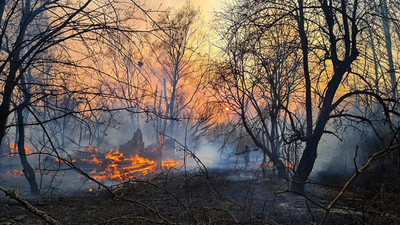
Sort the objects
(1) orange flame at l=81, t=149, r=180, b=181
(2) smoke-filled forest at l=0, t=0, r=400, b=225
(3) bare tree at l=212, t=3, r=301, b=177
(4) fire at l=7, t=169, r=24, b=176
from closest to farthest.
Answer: (2) smoke-filled forest at l=0, t=0, r=400, b=225
(3) bare tree at l=212, t=3, r=301, b=177
(1) orange flame at l=81, t=149, r=180, b=181
(4) fire at l=7, t=169, r=24, b=176

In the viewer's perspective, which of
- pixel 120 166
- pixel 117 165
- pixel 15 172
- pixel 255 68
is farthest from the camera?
pixel 120 166

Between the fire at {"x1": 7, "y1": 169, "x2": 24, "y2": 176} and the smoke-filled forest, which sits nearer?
the smoke-filled forest

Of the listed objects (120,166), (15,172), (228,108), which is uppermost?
(228,108)

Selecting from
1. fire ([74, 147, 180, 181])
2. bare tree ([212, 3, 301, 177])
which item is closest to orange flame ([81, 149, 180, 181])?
fire ([74, 147, 180, 181])

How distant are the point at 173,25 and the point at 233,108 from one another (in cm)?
641

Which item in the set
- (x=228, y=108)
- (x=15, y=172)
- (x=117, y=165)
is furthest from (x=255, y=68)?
(x=15, y=172)

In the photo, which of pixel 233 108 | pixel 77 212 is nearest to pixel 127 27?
pixel 77 212

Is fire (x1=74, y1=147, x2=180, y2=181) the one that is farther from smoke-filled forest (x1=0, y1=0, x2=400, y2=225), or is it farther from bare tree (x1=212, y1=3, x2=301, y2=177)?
bare tree (x1=212, y1=3, x2=301, y2=177)

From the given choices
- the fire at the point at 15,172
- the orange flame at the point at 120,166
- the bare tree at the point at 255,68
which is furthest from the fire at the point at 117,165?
the bare tree at the point at 255,68

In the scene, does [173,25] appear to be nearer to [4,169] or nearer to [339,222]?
[339,222]

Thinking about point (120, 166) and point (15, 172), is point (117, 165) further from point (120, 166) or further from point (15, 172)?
point (15, 172)

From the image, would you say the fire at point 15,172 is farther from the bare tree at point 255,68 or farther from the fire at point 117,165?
the bare tree at point 255,68

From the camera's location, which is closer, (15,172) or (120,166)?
(15,172)

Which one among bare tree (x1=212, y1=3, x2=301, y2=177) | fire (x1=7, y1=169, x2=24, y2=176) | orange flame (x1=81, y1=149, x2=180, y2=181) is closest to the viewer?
bare tree (x1=212, y1=3, x2=301, y2=177)
